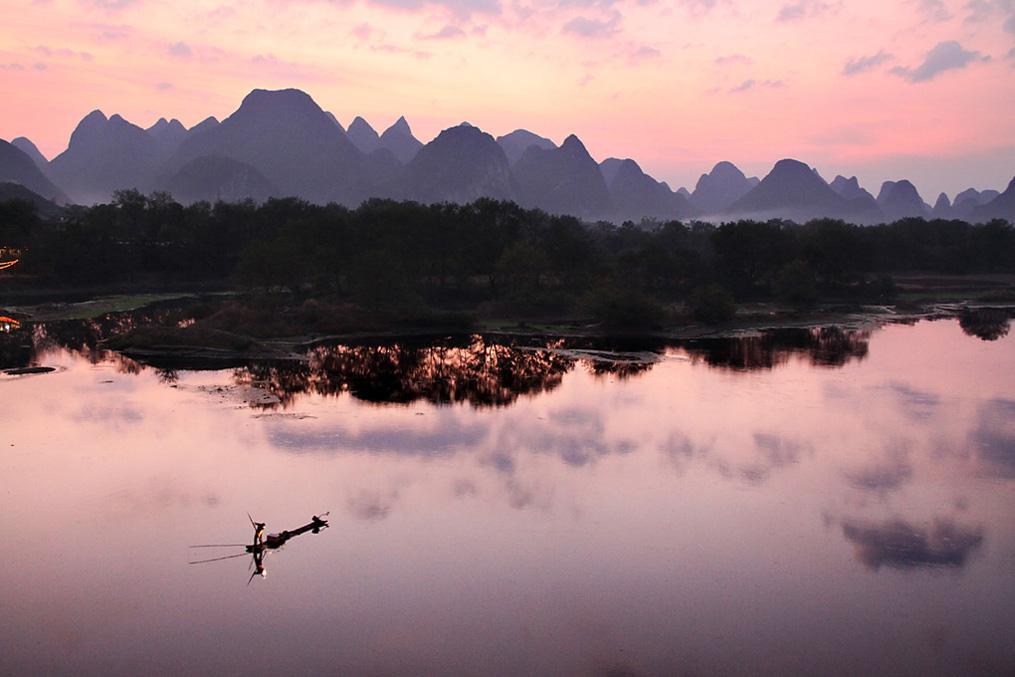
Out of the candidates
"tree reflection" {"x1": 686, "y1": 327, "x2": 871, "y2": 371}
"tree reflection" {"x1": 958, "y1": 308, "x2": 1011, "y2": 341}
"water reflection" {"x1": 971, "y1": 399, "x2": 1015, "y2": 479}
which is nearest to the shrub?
"tree reflection" {"x1": 686, "y1": 327, "x2": 871, "y2": 371}

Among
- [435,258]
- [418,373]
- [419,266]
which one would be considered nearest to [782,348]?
[418,373]

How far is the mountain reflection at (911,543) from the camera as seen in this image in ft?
58.3

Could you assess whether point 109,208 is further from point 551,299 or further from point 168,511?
point 168,511

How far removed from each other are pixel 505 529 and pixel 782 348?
39.2 m

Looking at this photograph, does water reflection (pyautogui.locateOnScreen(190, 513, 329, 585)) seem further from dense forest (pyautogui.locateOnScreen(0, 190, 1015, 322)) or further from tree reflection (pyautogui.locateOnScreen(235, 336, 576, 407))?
dense forest (pyautogui.locateOnScreen(0, 190, 1015, 322))

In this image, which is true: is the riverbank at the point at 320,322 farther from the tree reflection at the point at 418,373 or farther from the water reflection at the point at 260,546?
the water reflection at the point at 260,546

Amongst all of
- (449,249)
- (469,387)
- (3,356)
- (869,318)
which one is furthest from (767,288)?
(3,356)

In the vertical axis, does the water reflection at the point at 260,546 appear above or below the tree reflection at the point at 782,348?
below

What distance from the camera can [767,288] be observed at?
3442 inches

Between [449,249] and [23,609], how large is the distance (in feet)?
209

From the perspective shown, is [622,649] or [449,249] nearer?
[622,649]

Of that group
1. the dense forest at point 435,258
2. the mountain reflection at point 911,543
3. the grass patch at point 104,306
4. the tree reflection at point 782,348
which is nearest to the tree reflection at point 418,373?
the tree reflection at point 782,348

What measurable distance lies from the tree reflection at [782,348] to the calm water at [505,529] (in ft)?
33.0

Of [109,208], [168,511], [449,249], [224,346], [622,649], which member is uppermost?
[109,208]
